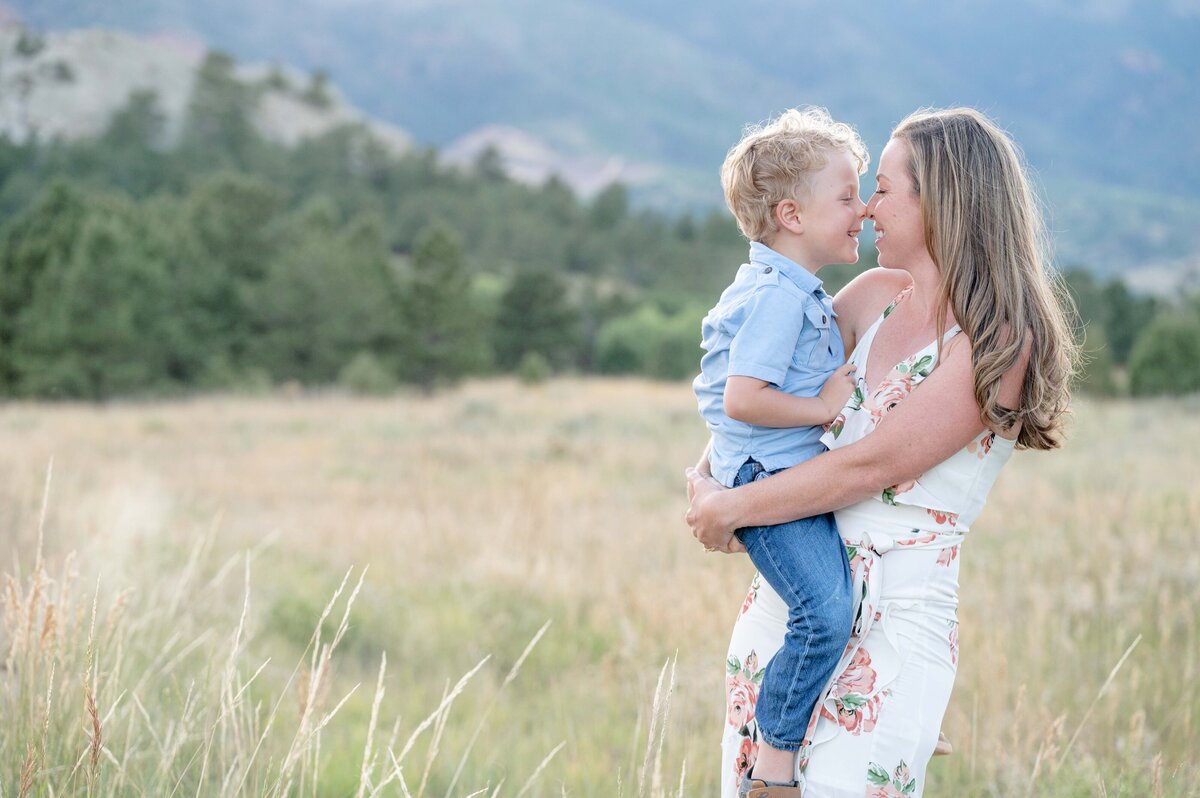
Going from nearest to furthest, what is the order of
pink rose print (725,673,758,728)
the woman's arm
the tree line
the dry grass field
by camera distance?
the woman's arm → pink rose print (725,673,758,728) → the dry grass field → the tree line

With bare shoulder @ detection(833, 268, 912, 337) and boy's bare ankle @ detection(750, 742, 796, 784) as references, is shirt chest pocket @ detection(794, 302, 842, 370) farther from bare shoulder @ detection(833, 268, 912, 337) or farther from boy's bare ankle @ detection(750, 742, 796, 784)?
boy's bare ankle @ detection(750, 742, 796, 784)

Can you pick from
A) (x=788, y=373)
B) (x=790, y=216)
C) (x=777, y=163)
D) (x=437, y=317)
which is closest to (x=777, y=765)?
(x=788, y=373)

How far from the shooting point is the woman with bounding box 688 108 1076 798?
2047 mm

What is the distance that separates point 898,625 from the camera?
2.09m

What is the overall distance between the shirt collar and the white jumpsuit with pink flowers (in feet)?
0.84

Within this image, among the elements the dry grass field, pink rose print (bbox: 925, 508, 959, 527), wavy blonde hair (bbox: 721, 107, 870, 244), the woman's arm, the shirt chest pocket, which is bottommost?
the dry grass field

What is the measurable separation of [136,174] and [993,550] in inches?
2639

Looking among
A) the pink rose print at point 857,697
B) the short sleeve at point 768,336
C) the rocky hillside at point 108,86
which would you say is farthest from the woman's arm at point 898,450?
the rocky hillside at point 108,86

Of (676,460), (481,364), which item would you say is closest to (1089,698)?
(676,460)

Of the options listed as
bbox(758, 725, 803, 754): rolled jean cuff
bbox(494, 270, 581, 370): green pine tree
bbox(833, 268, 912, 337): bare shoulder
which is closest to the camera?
bbox(758, 725, 803, 754): rolled jean cuff

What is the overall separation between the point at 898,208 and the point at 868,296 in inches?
12.2

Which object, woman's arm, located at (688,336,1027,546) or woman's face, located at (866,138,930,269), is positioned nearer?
woman's arm, located at (688,336,1027,546)

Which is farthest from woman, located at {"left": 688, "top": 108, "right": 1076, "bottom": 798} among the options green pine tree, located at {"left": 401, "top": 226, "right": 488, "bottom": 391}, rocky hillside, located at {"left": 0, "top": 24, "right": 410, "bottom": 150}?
rocky hillside, located at {"left": 0, "top": 24, "right": 410, "bottom": 150}

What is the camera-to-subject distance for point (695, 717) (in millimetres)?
4332
